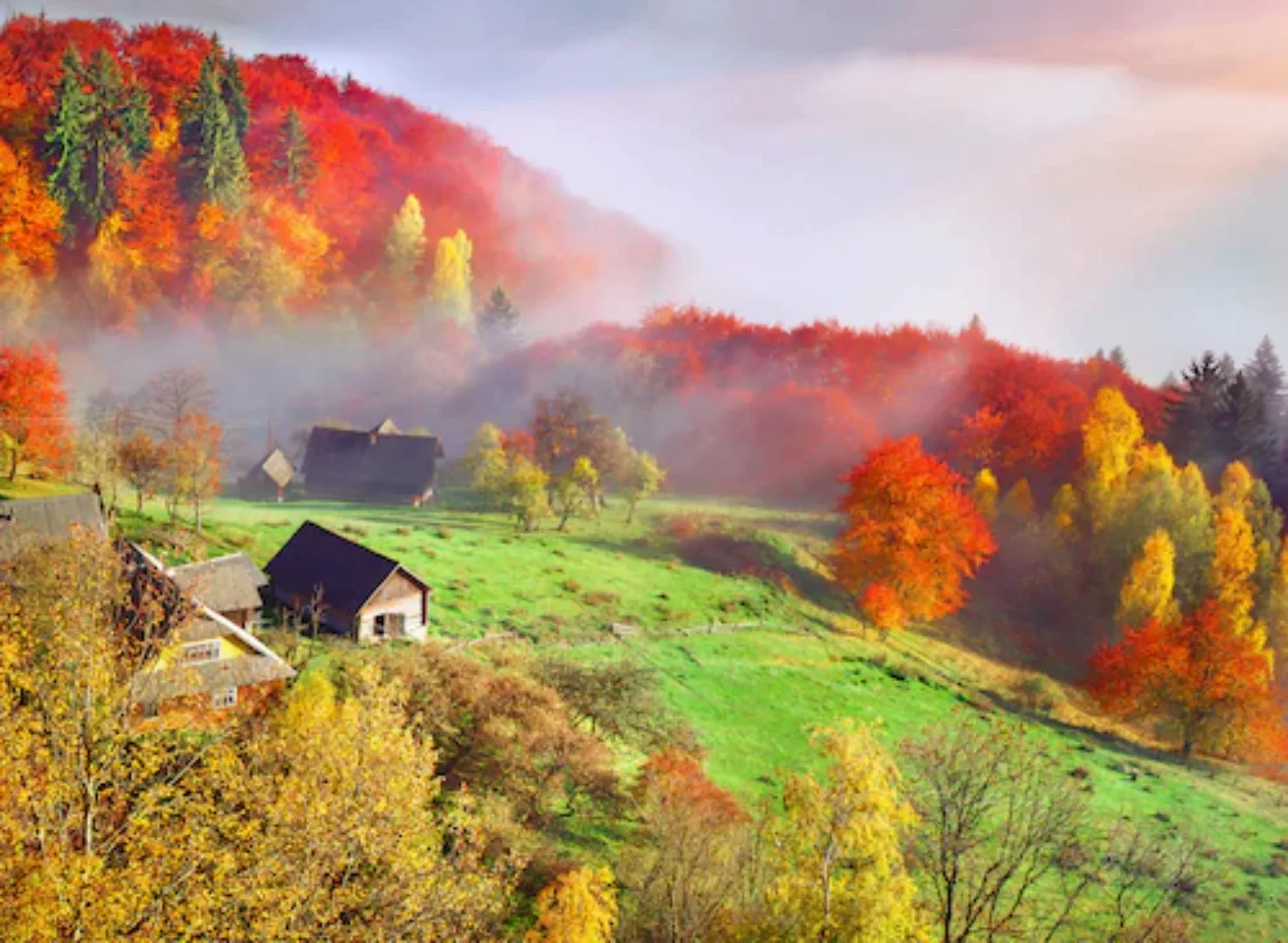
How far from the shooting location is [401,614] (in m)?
40.1

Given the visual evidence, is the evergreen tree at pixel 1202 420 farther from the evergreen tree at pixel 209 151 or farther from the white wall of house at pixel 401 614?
the evergreen tree at pixel 209 151

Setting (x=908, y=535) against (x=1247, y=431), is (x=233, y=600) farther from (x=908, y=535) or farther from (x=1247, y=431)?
(x=1247, y=431)

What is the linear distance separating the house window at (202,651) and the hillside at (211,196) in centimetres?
7137

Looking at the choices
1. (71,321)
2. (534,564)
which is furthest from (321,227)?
(534,564)

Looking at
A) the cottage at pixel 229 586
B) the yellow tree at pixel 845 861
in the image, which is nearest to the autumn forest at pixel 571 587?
the yellow tree at pixel 845 861

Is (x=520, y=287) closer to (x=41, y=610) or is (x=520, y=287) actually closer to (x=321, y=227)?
(x=321, y=227)

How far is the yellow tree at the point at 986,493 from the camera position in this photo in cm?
7400

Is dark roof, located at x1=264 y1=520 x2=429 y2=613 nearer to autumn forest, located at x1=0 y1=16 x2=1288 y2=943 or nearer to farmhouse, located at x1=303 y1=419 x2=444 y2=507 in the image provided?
autumn forest, located at x1=0 y1=16 x2=1288 y2=943

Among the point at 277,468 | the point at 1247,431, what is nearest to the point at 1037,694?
the point at 1247,431

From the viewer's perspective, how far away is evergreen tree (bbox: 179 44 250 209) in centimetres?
9900

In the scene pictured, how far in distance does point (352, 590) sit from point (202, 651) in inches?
383

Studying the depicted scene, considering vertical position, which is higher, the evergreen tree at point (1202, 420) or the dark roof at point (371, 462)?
the evergreen tree at point (1202, 420)

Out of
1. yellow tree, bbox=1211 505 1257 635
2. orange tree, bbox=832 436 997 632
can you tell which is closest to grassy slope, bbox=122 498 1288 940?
orange tree, bbox=832 436 997 632

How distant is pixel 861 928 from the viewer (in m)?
16.3
